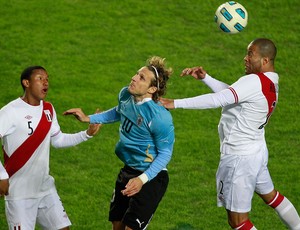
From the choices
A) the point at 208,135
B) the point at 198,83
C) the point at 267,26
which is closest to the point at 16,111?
the point at 208,135

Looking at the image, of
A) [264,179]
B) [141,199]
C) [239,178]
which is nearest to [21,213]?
[141,199]

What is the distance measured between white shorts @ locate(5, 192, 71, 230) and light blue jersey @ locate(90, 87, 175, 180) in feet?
2.89

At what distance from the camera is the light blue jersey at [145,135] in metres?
9.19

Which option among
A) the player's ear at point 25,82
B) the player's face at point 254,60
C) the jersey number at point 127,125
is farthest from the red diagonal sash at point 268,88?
the player's ear at point 25,82

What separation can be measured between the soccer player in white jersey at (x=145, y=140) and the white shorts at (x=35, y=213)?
679 mm

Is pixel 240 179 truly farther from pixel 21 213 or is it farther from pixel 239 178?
pixel 21 213

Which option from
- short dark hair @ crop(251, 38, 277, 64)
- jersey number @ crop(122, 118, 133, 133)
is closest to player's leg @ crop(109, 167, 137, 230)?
jersey number @ crop(122, 118, 133, 133)

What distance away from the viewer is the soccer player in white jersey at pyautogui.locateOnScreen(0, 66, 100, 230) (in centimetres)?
923

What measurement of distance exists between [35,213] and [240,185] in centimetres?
230

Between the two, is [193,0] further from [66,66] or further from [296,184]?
[296,184]

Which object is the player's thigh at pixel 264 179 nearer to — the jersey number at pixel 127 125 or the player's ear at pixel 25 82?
the jersey number at pixel 127 125

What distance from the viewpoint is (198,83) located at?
15.9 m

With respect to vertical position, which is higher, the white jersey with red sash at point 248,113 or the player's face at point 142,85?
the player's face at point 142,85

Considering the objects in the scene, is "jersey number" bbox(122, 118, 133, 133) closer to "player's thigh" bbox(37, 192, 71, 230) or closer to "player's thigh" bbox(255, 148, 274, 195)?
"player's thigh" bbox(37, 192, 71, 230)
